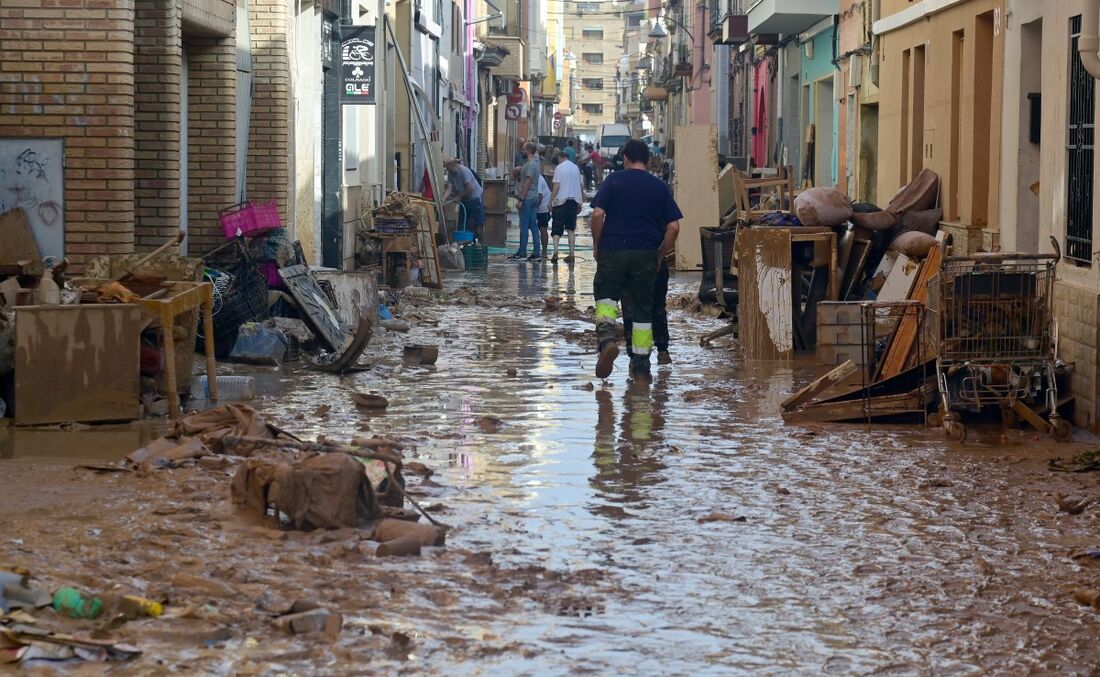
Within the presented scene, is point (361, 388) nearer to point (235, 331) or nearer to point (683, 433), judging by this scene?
point (235, 331)

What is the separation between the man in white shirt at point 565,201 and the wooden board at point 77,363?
655 inches

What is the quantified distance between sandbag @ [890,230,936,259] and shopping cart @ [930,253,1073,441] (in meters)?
3.55

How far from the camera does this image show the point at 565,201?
26391 millimetres

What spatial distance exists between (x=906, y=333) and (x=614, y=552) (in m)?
4.92

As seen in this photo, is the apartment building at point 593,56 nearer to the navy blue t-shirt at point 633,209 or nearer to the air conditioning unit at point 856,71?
the air conditioning unit at point 856,71

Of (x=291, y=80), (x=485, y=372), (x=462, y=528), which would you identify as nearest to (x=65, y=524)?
(x=462, y=528)

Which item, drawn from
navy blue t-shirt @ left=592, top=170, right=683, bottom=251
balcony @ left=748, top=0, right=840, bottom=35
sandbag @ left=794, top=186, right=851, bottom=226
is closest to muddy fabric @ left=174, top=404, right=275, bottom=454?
navy blue t-shirt @ left=592, top=170, right=683, bottom=251

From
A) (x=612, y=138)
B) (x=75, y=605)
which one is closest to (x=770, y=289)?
(x=75, y=605)

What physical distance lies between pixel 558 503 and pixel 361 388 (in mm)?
4290

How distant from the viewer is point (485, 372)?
12.6m

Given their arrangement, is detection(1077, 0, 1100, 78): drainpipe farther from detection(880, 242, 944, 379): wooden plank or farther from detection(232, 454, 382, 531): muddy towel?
detection(232, 454, 382, 531): muddy towel

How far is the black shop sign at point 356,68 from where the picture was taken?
2134 cm

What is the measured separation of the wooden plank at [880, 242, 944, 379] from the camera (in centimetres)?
1080

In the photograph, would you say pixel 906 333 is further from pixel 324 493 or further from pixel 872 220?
pixel 324 493
